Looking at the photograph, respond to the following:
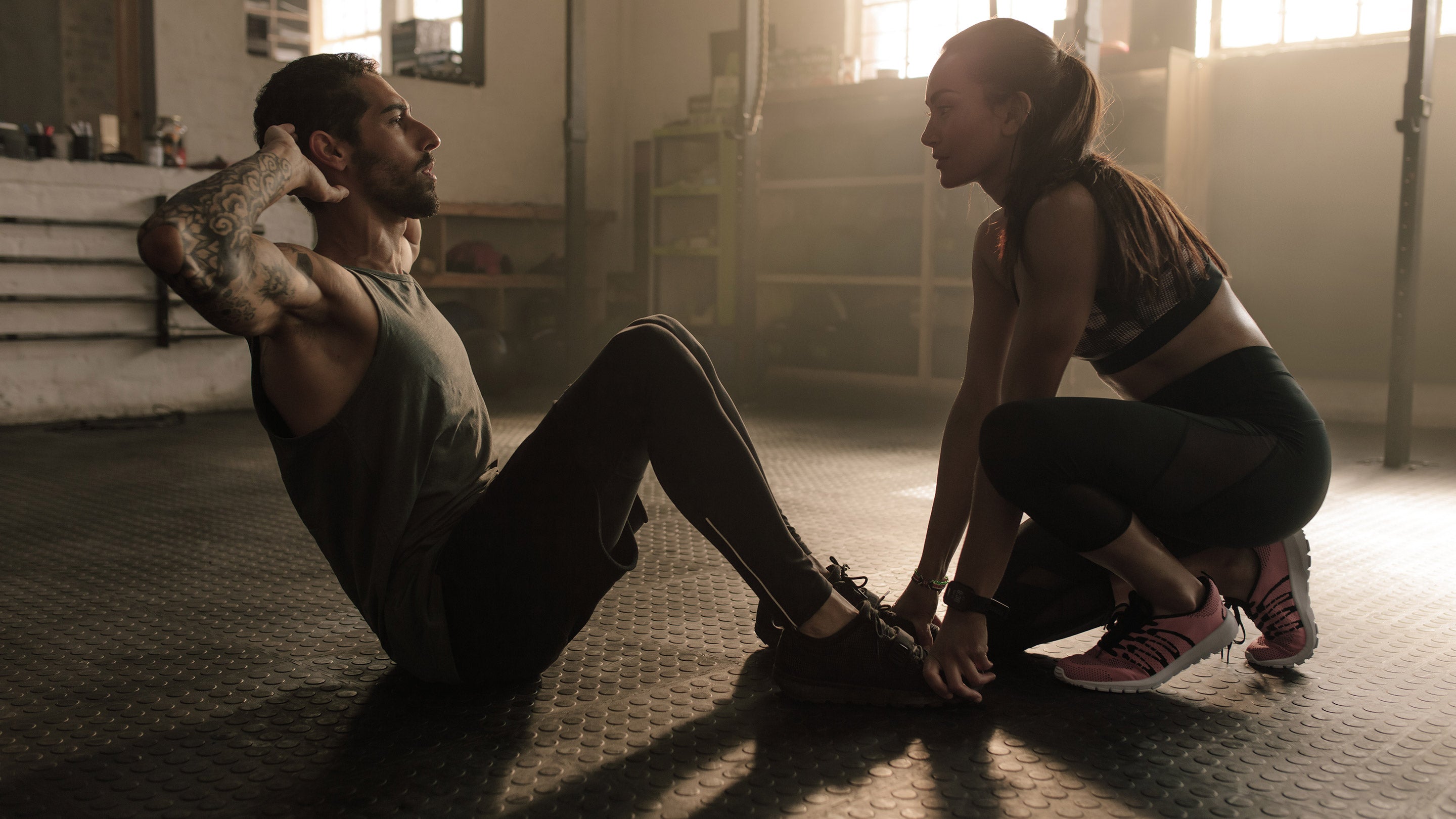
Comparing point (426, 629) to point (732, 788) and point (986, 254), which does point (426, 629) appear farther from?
point (986, 254)

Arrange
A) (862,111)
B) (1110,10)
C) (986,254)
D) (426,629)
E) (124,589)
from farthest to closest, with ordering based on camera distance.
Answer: (862,111) < (1110,10) < (124,589) < (986,254) < (426,629)

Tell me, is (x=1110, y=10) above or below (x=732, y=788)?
above

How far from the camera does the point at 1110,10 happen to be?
5.91 meters

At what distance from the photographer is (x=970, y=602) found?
1.48 metres

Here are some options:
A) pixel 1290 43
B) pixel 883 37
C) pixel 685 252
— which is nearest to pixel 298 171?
pixel 1290 43

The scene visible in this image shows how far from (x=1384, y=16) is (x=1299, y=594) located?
471 centimetres

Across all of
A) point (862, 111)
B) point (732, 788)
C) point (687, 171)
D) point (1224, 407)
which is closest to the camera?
point (732, 788)

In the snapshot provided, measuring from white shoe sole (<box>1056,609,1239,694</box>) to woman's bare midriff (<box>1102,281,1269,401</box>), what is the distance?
1.25ft

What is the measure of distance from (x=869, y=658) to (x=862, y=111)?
5.48m

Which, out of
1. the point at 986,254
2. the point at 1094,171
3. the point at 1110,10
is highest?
the point at 1110,10

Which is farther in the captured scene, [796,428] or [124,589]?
[796,428]

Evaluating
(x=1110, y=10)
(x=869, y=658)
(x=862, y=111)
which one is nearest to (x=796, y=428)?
(x=862, y=111)

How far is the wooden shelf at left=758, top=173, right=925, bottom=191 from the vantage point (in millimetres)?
6242

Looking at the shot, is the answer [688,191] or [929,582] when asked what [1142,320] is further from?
[688,191]
